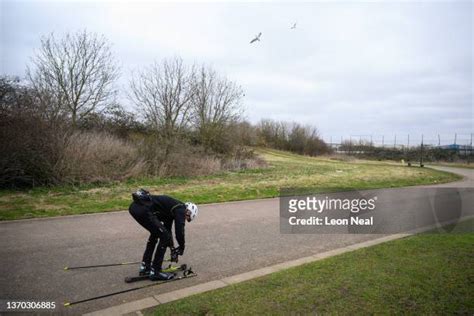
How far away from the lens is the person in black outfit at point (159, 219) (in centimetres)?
492

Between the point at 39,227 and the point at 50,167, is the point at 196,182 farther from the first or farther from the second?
the point at 39,227

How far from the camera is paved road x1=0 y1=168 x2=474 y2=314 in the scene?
15.5 ft

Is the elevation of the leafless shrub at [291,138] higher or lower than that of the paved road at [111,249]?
higher

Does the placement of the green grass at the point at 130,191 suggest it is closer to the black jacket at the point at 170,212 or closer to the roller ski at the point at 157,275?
the roller ski at the point at 157,275

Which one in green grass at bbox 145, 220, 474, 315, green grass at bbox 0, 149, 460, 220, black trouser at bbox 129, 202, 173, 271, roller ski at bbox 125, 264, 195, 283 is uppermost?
black trouser at bbox 129, 202, 173, 271

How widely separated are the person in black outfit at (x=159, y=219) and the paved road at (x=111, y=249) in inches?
14.4

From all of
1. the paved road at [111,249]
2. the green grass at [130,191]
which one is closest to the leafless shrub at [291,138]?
the green grass at [130,191]

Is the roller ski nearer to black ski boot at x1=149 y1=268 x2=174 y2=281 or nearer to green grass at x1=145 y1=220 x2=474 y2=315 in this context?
black ski boot at x1=149 y1=268 x2=174 y2=281

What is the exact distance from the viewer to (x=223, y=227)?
8289 millimetres

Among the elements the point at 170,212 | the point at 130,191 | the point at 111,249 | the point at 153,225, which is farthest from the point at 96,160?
the point at 153,225

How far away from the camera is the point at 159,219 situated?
531 cm

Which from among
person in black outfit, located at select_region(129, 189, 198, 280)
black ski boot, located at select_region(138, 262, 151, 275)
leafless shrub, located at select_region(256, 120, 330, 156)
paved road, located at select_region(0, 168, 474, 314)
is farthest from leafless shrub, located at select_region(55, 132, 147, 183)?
leafless shrub, located at select_region(256, 120, 330, 156)

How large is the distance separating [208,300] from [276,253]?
2441 millimetres

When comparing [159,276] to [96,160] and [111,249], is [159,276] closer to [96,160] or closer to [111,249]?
[111,249]
